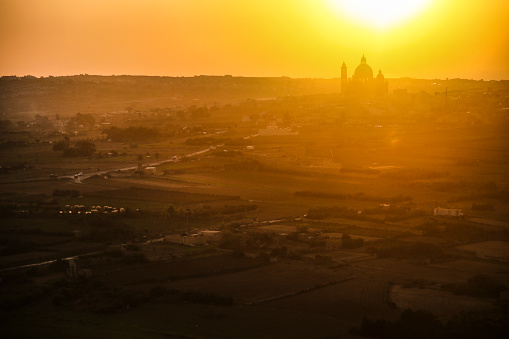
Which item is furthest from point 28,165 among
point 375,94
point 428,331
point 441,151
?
point 375,94

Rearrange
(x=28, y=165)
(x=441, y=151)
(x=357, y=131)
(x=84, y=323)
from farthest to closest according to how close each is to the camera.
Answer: (x=357, y=131)
(x=441, y=151)
(x=28, y=165)
(x=84, y=323)

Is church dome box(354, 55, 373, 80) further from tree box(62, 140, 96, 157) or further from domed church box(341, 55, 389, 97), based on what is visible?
tree box(62, 140, 96, 157)

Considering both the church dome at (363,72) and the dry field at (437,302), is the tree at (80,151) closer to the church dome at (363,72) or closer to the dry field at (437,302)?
the dry field at (437,302)

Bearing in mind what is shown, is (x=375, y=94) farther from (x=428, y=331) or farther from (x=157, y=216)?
(x=428, y=331)

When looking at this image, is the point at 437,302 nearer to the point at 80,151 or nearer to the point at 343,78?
the point at 80,151

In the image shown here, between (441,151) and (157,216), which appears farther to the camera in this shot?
(441,151)

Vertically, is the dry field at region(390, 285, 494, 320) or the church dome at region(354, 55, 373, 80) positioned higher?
the church dome at region(354, 55, 373, 80)

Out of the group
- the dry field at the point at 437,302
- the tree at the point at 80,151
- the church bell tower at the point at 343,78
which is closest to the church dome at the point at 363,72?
the church bell tower at the point at 343,78

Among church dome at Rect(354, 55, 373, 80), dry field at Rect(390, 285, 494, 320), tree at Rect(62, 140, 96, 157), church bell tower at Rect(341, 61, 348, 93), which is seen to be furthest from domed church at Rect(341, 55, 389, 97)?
dry field at Rect(390, 285, 494, 320)
